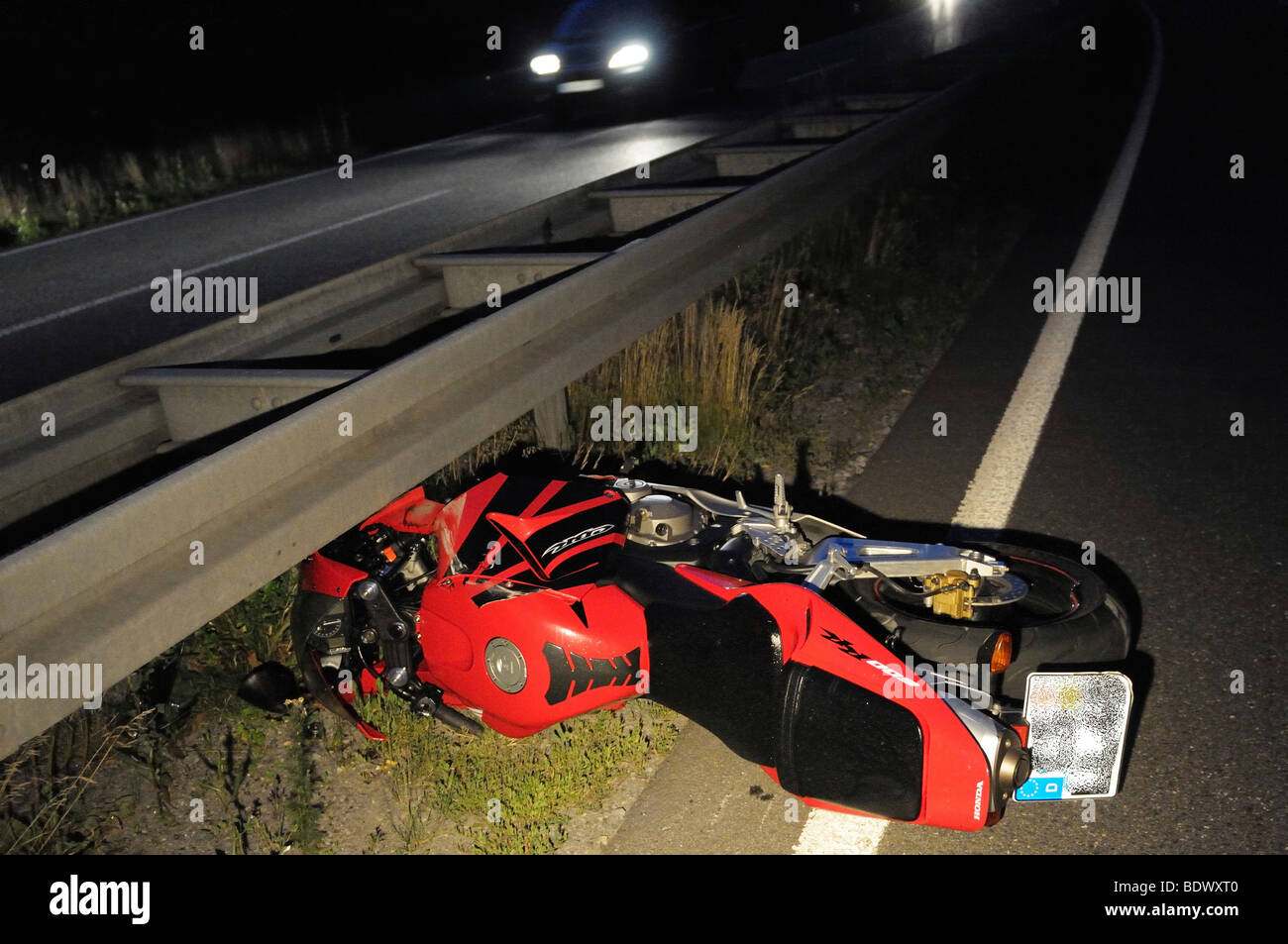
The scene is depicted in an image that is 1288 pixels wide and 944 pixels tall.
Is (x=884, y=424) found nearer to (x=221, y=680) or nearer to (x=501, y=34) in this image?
(x=221, y=680)

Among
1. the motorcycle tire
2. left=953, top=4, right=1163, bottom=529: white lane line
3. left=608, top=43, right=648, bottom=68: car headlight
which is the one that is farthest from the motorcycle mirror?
→ left=608, top=43, right=648, bottom=68: car headlight

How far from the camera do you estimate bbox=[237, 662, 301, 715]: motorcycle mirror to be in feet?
Answer: 13.1

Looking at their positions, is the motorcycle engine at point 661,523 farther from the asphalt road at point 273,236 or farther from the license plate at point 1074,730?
the asphalt road at point 273,236

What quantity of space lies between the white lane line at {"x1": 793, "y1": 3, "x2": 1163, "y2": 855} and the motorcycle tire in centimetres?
56

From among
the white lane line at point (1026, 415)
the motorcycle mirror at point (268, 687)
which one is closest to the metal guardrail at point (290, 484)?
the motorcycle mirror at point (268, 687)

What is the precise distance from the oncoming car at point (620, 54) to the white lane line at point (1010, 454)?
991 cm

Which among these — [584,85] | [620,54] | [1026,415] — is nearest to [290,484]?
[1026,415]

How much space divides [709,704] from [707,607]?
276 mm

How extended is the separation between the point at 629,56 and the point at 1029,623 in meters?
16.9

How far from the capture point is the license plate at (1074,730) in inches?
130

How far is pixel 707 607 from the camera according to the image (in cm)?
352

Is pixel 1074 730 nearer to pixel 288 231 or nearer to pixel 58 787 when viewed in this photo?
pixel 58 787

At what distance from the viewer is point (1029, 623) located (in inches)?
146

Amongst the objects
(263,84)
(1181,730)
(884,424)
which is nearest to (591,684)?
(1181,730)
